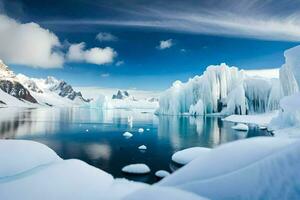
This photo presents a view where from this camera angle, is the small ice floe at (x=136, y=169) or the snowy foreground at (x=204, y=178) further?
the small ice floe at (x=136, y=169)

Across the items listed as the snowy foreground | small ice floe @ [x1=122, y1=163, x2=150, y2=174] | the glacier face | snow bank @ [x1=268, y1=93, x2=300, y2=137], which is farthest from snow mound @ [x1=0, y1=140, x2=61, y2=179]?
the glacier face

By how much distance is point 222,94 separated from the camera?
8494 cm

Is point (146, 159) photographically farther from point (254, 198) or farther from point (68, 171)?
point (254, 198)

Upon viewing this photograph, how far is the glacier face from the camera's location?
3093 inches

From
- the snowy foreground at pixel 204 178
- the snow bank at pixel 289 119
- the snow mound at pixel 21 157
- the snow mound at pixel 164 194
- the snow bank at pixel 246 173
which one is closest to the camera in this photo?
the snow bank at pixel 246 173

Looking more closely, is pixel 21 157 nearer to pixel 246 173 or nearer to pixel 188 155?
pixel 246 173

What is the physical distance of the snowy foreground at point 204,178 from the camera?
6.33 meters

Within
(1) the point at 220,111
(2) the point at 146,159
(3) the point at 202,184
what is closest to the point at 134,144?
(2) the point at 146,159

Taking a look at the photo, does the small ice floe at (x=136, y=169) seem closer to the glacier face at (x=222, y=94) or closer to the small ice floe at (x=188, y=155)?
the small ice floe at (x=188, y=155)

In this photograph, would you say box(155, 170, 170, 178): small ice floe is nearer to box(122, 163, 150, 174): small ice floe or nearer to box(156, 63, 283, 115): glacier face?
box(122, 163, 150, 174): small ice floe

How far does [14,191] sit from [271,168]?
766cm

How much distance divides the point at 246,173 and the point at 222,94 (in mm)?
80044

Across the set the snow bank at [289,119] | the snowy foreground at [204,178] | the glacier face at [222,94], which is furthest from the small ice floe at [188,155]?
the glacier face at [222,94]

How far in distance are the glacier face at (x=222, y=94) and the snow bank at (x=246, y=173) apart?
7081cm
